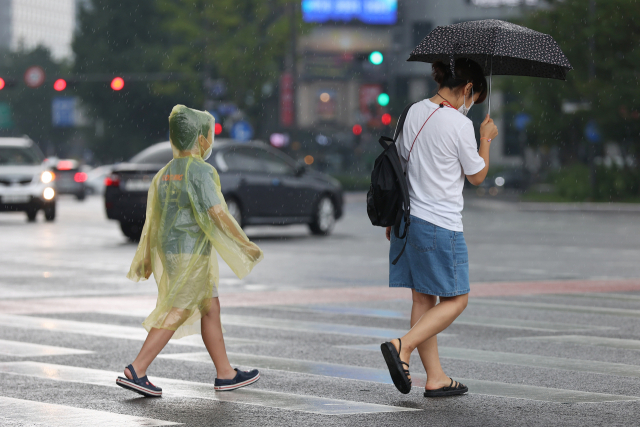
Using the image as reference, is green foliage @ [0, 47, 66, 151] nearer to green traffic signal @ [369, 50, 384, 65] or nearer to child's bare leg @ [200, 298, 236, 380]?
green traffic signal @ [369, 50, 384, 65]

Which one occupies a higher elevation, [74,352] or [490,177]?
[74,352]

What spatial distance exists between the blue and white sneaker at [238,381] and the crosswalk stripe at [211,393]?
3 cm

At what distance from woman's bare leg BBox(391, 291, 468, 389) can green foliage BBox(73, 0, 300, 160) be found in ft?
159

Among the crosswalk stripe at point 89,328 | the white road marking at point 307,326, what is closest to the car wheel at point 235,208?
the white road marking at point 307,326

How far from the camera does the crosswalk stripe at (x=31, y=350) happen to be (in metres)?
7.39

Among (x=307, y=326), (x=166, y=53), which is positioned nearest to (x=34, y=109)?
(x=166, y=53)

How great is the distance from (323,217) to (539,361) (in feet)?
42.9

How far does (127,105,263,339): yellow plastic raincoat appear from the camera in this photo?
601 cm

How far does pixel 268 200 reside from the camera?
18828mm

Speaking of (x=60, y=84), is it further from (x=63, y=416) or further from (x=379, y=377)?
(x=63, y=416)

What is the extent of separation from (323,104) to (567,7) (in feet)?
116

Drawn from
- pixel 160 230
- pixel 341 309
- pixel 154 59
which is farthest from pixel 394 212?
pixel 154 59

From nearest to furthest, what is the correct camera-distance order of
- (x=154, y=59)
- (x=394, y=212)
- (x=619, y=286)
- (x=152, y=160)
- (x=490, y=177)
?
1. (x=394, y=212)
2. (x=619, y=286)
3. (x=152, y=160)
4. (x=490, y=177)
5. (x=154, y=59)

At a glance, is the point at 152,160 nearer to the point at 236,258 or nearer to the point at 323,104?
the point at 236,258
